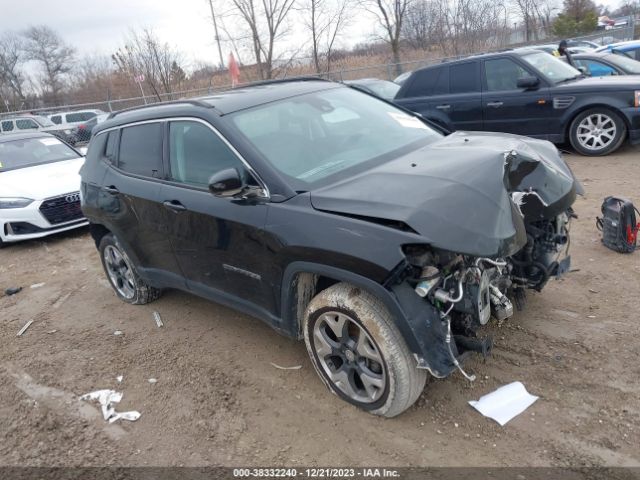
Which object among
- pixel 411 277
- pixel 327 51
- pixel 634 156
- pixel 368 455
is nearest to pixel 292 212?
pixel 411 277

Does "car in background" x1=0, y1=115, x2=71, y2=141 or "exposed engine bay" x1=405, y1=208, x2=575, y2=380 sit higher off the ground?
"car in background" x1=0, y1=115, x2=71, y2=141

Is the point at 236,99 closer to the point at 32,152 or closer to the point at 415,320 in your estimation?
the point at 415,320

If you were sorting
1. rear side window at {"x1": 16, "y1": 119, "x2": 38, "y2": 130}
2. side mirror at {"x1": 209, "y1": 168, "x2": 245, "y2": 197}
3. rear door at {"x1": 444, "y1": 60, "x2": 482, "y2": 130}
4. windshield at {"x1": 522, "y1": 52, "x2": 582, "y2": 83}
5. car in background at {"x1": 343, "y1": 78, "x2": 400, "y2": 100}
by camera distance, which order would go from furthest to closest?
rear side window at {"x1": 16, "y1": 119, "x2": 38, "y2": 130}
car in background at {"x1": 343, "y1": 78, "x2": 400, "y2": 100}
rear door at {"x1": 444, "y1": 60, "x2": 482, "y2": 130}
windshield at {"x1": 522, "y1": 52, "x2": 582, "y2": 83}
side mirror at {"x1": 209, "y1": 168, "x2": 245, "y2": 197}

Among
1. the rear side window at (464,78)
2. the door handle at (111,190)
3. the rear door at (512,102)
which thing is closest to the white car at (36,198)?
the door handle at (111,190)

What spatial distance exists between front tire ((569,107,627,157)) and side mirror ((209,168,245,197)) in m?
6.92

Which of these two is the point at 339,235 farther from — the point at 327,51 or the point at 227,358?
the point at 327,51

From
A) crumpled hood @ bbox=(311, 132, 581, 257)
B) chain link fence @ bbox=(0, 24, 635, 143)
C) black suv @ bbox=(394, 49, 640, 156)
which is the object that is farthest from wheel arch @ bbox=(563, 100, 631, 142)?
chain link fence @ bbox=(0, 24, 635, 143)

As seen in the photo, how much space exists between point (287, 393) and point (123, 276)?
252 cm

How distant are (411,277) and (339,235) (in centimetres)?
44

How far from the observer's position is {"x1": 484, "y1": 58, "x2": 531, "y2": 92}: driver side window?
8.33 meters

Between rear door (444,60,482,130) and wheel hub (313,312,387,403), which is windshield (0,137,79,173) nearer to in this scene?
rear door (444,60,482,130)

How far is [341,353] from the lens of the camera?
9.87ft

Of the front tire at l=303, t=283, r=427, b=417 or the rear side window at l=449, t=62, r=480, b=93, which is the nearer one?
the front tire at l=303, t=283, r=427, b=417

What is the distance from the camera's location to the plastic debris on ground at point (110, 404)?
331cm
